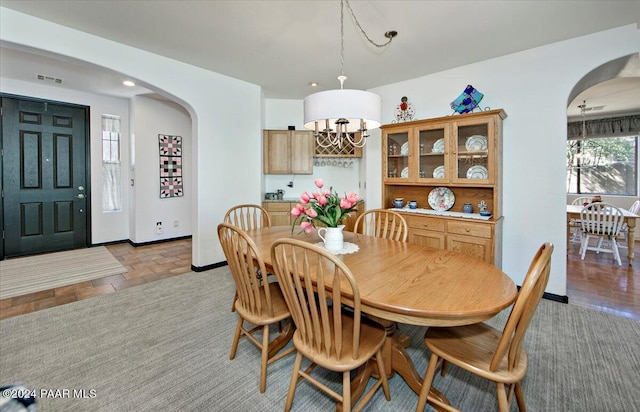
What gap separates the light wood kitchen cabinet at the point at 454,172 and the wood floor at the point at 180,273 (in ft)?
3.31

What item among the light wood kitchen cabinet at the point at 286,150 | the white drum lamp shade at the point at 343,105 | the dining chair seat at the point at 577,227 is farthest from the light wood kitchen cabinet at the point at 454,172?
the dining chair seat at the point at 577,227

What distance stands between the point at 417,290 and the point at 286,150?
3669 mm

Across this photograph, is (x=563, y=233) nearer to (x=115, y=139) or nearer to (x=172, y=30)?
(x=172, y=30)

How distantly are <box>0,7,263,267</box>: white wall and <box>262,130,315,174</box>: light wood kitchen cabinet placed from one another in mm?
323

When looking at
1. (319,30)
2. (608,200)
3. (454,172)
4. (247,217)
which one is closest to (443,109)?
(454,172)

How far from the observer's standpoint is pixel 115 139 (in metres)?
5.09

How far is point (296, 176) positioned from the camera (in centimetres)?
500

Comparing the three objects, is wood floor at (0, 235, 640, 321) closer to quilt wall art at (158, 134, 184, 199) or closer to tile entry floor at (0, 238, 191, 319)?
tile entry floor at (0, 238, 191, 319)

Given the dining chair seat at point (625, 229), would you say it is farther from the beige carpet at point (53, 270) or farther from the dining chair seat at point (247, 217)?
the beige carpet at point (53, 270)

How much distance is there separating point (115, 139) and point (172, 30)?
11.0 ft

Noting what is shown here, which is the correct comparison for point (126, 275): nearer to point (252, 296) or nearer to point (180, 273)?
point (180, 273)

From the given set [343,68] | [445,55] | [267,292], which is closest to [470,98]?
[445,55]

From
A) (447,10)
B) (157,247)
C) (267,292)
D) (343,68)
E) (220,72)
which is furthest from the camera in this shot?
(157,247)

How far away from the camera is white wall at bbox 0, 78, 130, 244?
4.48 metres
